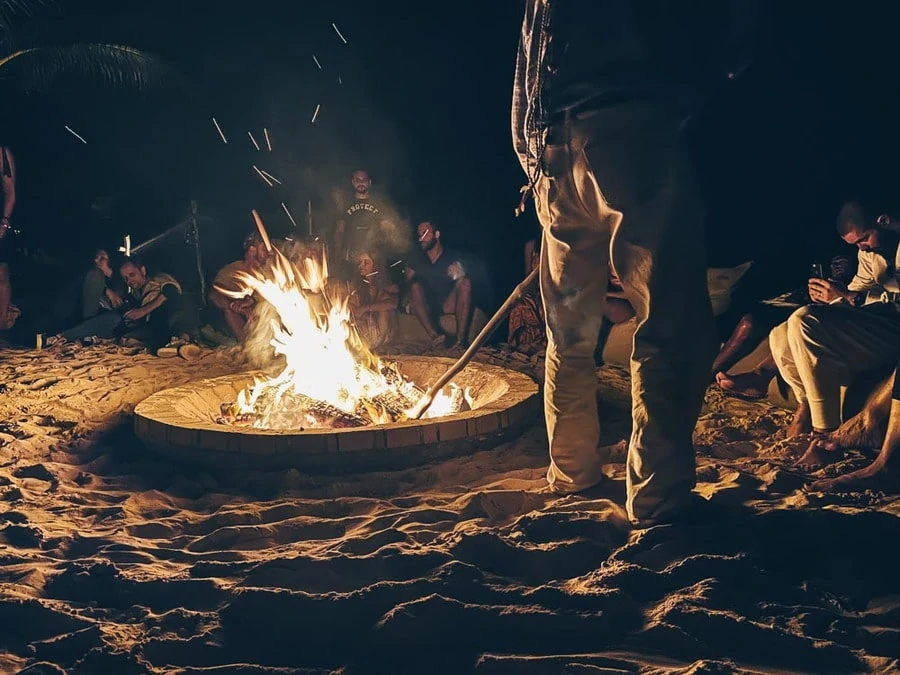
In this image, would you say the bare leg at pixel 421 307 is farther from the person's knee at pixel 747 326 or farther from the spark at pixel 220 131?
the spark at pixel 220 131

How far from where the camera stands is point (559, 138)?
3.47m

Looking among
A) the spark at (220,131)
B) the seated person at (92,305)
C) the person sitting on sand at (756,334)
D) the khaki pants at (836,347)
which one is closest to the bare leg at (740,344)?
the person sitting on sand at (756,334)

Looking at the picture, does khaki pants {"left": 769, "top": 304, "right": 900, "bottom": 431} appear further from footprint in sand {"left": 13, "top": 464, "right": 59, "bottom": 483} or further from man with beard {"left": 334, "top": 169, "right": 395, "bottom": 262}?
man with beard {"left": 334, "top": 169, "right": 395, "bottom": 262}

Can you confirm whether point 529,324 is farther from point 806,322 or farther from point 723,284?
point 806,322

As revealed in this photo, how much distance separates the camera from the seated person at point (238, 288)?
8609 millimetres

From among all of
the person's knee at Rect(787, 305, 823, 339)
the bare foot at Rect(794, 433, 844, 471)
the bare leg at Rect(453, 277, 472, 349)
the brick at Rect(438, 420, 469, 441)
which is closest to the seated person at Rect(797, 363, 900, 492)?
the bare foot at Rect(794, 433, 844, 471)

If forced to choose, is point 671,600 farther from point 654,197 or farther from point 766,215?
point 766,215

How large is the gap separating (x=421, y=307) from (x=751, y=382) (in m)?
3.95

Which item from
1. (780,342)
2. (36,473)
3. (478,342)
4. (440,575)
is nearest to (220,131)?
(36,473)

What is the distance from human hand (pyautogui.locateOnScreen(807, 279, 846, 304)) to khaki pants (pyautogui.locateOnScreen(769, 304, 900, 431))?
3.45 feet

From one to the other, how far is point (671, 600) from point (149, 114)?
1262 centimetres

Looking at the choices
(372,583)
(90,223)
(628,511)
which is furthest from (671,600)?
(90,223)

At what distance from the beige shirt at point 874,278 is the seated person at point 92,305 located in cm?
710

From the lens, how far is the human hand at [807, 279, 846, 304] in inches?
208
